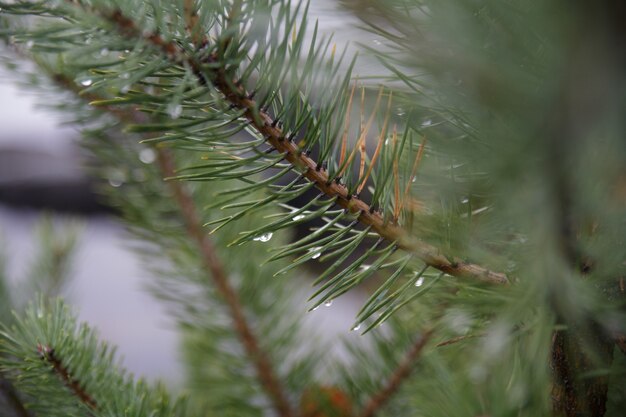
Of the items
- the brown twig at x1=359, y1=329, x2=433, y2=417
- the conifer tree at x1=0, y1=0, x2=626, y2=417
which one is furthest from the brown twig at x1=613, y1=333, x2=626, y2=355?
the brown twig at x1=359, y1=329, x2=433, y2=417

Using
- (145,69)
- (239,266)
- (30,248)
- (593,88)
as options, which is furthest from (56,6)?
(30,248)

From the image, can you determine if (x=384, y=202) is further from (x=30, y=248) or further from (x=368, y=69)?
(x=30, y=248)

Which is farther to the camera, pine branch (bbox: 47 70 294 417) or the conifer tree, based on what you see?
pine branch (bbox: 47 70 294 417)

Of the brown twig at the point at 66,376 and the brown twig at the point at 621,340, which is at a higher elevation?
the brown twig at the point at 621,340

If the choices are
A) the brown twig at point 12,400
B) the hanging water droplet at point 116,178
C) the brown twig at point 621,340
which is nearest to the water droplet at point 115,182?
the hanging water droplet at point 116,178

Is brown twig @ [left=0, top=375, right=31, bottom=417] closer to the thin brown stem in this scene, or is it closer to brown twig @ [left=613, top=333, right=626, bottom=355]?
the thin brown stem

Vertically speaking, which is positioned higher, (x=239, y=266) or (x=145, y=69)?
(x=145, y=69)

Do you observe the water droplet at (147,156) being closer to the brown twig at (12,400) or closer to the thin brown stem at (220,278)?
the thin brown stem at (220,278)

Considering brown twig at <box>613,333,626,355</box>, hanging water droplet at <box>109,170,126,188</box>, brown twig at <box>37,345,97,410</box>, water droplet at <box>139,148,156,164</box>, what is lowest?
brown twig at <box>37,345,97,410</box>
